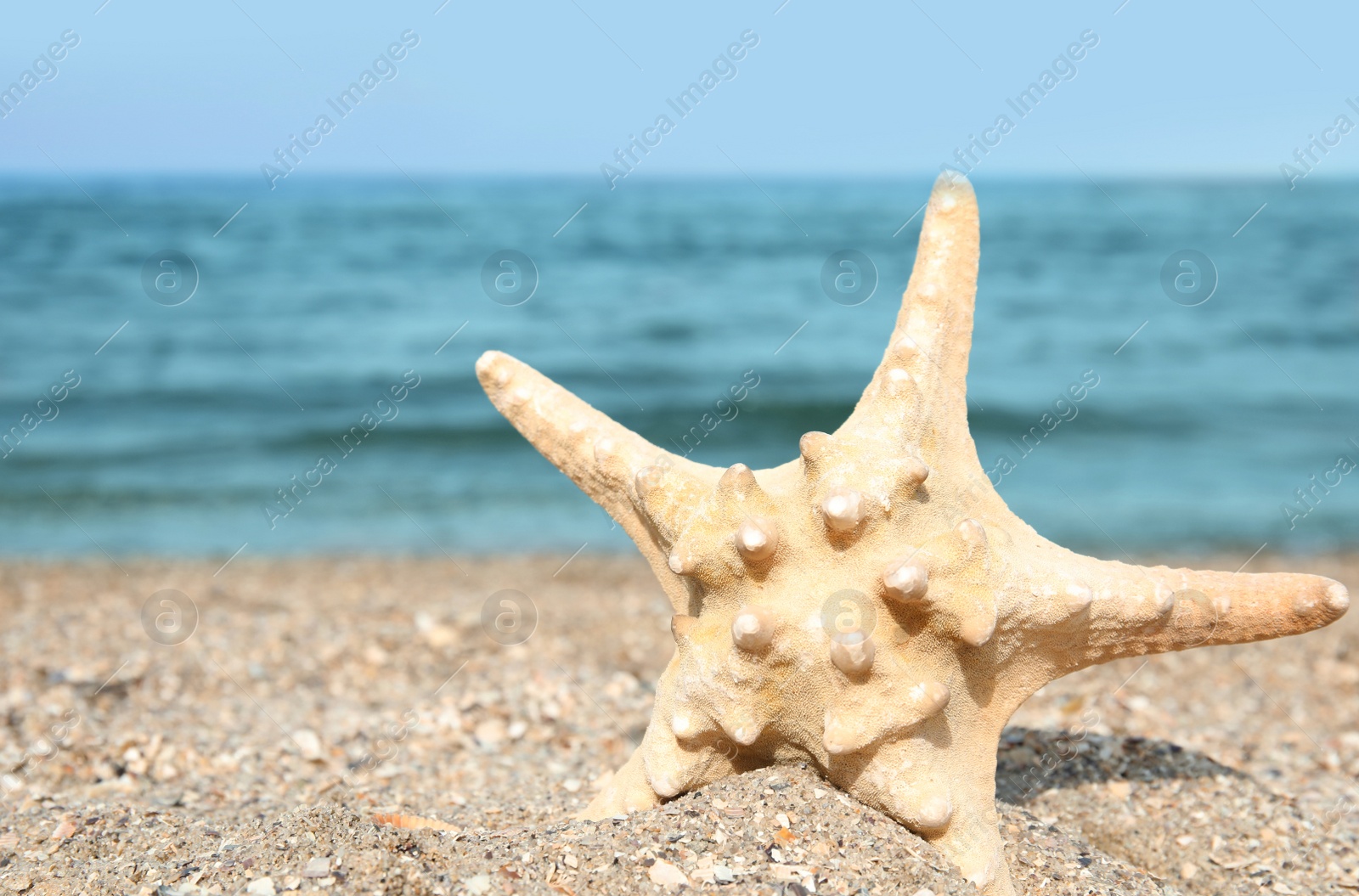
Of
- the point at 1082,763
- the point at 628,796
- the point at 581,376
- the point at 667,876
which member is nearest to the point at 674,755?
the point at 628,796

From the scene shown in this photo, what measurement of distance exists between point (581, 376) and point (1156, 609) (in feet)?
38.7

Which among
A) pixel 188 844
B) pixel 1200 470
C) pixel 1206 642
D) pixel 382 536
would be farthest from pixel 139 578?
pixel 1200 470

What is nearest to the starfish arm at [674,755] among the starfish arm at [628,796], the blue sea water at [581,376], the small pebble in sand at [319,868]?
the starfish arm at [628,796]

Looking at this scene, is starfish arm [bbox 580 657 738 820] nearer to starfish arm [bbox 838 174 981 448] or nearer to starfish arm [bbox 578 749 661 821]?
starfish arm [bbox 578 749 661 821]

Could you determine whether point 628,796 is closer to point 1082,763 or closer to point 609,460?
point 609,460

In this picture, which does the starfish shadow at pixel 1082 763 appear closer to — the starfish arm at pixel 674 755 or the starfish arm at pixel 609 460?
the starfish arm at pixel 674 755

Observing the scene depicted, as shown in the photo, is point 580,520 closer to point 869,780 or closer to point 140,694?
point 140,694

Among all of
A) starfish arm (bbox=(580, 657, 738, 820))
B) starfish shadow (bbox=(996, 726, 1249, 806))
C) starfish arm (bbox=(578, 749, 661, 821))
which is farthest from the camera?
starfish shadow (bbox=(996, 726, 1249, 806))

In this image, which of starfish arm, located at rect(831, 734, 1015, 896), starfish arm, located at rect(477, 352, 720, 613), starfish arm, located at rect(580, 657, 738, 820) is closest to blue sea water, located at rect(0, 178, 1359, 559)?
starfish arm, located at rect(477, 352, 720, 613)

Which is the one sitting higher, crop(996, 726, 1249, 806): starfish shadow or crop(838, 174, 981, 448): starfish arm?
crop(838, 174, 981, 448): starfish arm

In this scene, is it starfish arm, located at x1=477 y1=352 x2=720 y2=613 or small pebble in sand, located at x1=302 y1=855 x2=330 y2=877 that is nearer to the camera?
small pebble in sand, located at x1=302 y1=855 x2=330 y2=877

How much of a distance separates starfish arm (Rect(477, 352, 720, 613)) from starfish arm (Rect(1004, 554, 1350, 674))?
2.92 feet

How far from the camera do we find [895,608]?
2.54 m

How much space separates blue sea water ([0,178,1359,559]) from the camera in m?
9.16
